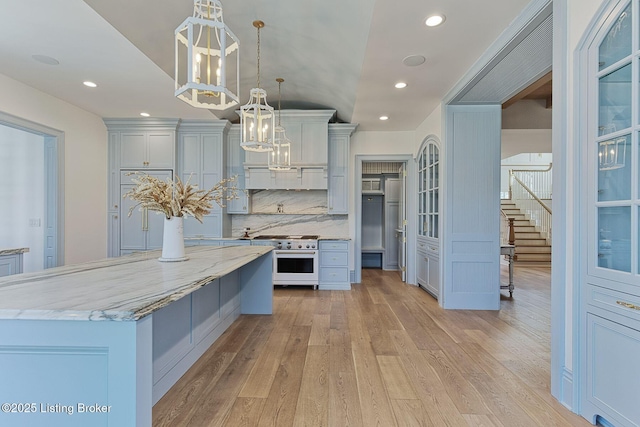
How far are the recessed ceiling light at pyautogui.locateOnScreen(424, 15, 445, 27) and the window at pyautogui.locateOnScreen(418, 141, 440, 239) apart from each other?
208cm

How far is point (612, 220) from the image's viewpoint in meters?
1.67

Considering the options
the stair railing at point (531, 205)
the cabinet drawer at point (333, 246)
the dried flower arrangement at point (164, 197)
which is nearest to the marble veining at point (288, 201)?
the cabinet drawer at point (333, 246)

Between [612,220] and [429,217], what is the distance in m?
2.97

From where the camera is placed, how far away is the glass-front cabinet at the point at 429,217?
4.30m

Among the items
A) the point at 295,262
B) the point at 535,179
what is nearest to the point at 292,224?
the point at 295,262

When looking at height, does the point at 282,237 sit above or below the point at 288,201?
below

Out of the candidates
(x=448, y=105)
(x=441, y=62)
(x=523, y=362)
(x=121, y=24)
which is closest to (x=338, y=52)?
(x=441, y=62)

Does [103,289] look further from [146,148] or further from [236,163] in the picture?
[146,148]

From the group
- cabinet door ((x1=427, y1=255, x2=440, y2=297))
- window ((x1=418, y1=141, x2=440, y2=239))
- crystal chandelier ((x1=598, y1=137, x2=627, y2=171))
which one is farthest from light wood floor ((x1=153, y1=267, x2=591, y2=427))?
crystal chandelier ((x1=598, y1=137, x2=627, y2=171))

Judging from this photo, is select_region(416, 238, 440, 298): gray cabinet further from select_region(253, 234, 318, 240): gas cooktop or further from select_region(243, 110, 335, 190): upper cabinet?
select_region(243, 110, 335, 190): upper cabinet

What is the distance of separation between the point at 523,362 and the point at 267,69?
429cm

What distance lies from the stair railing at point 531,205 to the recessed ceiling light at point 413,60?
25.3 feet

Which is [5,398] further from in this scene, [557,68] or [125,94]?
[125,94]

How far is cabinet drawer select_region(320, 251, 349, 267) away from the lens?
4961mm
